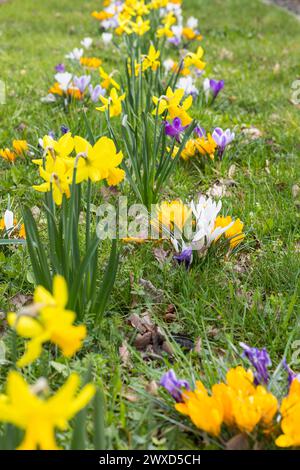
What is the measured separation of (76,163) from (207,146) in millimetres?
1561

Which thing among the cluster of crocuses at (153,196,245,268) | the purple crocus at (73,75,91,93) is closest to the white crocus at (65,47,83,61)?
the purple crocus at (73,75,91,93)

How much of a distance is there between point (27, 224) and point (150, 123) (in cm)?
135

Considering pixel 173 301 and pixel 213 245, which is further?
pixel 213 245

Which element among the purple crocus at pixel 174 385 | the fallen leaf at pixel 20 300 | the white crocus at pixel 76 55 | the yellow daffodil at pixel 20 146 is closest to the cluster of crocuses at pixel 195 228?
the fallen leaf at pixel 20 300

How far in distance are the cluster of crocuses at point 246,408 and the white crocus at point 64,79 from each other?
2617mm

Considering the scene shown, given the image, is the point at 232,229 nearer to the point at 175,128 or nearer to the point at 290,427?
the point at 175,128

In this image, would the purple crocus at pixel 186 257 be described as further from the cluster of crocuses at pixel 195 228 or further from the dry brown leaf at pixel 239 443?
the dry brown leaf at pixel 239 443

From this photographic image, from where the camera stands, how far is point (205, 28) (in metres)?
7.14

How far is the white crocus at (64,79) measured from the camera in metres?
3.55

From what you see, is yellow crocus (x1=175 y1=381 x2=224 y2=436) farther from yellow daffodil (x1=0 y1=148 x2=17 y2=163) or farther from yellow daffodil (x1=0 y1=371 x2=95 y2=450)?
yellow daffodil (x1=0 y1=148 x2=17 y2=163)

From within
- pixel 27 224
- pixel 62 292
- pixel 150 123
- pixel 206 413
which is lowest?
pixel 206 413

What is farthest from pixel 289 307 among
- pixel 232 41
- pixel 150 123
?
pixel 232 41

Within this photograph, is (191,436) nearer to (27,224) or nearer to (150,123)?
(27,224)

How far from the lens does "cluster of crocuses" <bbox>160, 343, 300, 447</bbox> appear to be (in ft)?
4.32
